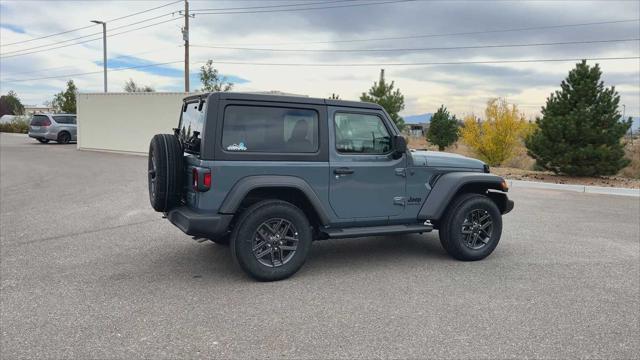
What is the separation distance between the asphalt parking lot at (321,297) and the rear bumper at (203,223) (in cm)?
56

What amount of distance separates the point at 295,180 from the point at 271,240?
25.5 inches

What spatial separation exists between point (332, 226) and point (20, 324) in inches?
114

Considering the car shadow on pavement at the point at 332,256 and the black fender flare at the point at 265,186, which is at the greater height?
the black fender flare at the point at 265,186

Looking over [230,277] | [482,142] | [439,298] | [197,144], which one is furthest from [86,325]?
[482,142]

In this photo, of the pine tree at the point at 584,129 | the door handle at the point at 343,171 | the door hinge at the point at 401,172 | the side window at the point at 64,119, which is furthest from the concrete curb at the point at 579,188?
the side window at the point at 64,119

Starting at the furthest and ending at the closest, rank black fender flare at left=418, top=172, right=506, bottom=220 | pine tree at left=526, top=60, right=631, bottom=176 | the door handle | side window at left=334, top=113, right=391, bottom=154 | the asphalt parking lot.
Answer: pine tree at left=526, top=60, right=631, bottom=176 → black fender flare at left=418, top=172, right=506, bottom=220 → side window at left=334, top=113, right=391, bottom=154 → the door handle → the asphalt parking lot

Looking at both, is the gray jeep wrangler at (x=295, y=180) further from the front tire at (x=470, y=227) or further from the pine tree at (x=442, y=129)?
the pine tree at (x=442, y=129)

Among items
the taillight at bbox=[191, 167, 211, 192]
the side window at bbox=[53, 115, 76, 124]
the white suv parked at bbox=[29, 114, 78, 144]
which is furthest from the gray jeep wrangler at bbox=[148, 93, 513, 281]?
the side window at bbox=[53, 115, 76, 124]

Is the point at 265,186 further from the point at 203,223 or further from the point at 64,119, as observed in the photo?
the point at 64,119

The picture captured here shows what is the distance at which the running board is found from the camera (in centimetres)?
492

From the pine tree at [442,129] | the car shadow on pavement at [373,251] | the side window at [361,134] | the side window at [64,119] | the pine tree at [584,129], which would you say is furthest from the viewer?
the pine tree at [442,129]

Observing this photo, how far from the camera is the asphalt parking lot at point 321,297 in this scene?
3396 mm

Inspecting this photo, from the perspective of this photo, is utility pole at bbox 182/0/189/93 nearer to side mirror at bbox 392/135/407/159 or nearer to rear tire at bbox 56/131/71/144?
rear tire at bbox 56/131/71/144

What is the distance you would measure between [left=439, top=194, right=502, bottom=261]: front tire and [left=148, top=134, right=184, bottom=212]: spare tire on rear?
305 centimetres
